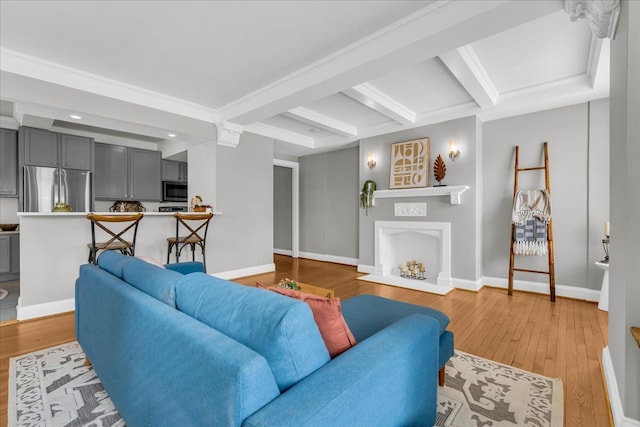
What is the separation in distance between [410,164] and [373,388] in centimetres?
412

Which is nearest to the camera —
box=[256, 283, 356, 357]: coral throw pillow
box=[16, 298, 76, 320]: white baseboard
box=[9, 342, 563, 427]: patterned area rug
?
box=[256, 283, 356, 357]: coral throw pillow

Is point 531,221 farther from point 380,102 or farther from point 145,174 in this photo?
point 145,174

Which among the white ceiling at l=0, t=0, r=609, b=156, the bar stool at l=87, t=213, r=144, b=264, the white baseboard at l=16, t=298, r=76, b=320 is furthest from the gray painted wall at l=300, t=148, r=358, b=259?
the white baseboard at l=16, t=298, r=76, b=320

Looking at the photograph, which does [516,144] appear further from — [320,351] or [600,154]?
[320,351]

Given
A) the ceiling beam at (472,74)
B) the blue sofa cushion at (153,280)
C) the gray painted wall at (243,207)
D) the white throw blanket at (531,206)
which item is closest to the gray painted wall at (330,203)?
the gray painted wall at (243,207)

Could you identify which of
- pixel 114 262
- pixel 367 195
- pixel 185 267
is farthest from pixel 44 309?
pixel 367 195

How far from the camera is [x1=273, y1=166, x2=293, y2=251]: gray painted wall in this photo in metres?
7.23

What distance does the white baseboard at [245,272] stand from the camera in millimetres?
4514

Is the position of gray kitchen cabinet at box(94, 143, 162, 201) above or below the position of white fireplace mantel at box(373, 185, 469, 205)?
above

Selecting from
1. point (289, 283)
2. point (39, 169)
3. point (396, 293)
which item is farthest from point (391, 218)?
point (39, 169)

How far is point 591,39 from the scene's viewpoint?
2.56 meters

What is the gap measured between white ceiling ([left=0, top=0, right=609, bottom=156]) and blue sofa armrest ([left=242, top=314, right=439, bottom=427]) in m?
2.08

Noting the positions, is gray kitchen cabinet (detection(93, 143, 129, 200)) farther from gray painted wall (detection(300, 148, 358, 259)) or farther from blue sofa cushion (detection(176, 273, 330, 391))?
blue sofa cushion (detection(176, 273, 330, 391))

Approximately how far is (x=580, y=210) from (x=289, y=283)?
11.8 feet
